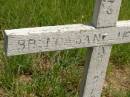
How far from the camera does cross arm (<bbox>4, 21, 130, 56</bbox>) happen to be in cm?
196

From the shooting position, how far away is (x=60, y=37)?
2.05 metres

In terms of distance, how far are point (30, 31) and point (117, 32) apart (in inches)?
20.9

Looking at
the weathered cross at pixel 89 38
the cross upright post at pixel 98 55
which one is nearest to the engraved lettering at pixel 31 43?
the weathered cross at pixel 89 38

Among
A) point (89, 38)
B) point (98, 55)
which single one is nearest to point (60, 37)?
point (89, 38)

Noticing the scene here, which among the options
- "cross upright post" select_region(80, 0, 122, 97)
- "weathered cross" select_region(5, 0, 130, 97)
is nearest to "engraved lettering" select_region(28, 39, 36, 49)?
"weathered cross" select_region(5, 0, 130, 97)

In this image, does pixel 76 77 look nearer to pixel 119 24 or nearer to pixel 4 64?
pixel 4 64

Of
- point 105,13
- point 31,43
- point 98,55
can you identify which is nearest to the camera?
point 31,43

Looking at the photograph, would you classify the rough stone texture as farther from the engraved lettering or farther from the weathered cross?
the engraved lettering

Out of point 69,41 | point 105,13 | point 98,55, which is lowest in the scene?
point 98,55

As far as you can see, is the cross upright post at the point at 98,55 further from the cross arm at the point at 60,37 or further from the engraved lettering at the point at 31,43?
the engraved lettering at the point at 31,43

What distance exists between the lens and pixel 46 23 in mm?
3275

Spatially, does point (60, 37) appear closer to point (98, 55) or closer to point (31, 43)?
point (31, 43)

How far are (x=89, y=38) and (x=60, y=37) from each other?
189 mm

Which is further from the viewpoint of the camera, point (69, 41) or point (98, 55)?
point (98, 55)
